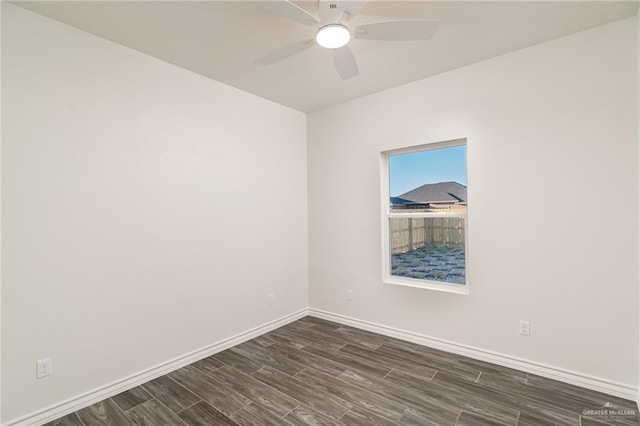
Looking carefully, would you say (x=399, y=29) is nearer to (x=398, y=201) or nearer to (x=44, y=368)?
(x=398, y=201)

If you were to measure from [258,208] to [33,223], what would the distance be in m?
1.91

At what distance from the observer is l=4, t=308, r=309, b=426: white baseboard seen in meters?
1.99

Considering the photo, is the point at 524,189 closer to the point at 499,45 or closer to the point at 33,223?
the point at 499,45

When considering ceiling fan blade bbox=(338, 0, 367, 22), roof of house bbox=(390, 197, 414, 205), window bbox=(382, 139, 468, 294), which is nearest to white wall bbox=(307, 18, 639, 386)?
window bbox=(382, 139, 468, 294)

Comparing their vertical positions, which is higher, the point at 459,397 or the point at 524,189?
the point at 524,189

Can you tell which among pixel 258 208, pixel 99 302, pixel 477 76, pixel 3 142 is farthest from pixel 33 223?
pixel 477 76

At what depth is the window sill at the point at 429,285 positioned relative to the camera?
9.73ft

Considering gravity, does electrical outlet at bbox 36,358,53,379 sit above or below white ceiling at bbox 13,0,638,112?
below

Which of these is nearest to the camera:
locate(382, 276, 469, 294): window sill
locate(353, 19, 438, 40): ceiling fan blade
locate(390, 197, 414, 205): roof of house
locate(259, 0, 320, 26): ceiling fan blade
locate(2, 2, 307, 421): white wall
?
locate(259, 0, 320, 26): ceiling fan blade

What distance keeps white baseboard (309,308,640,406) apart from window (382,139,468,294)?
521 millimetres

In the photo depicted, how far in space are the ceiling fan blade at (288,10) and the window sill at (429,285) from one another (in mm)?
2566

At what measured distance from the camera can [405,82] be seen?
10.4 feet

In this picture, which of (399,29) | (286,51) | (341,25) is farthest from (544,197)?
(286,51)

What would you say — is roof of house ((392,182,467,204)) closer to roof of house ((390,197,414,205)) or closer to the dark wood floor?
roof of house ((390,197,414,205))
